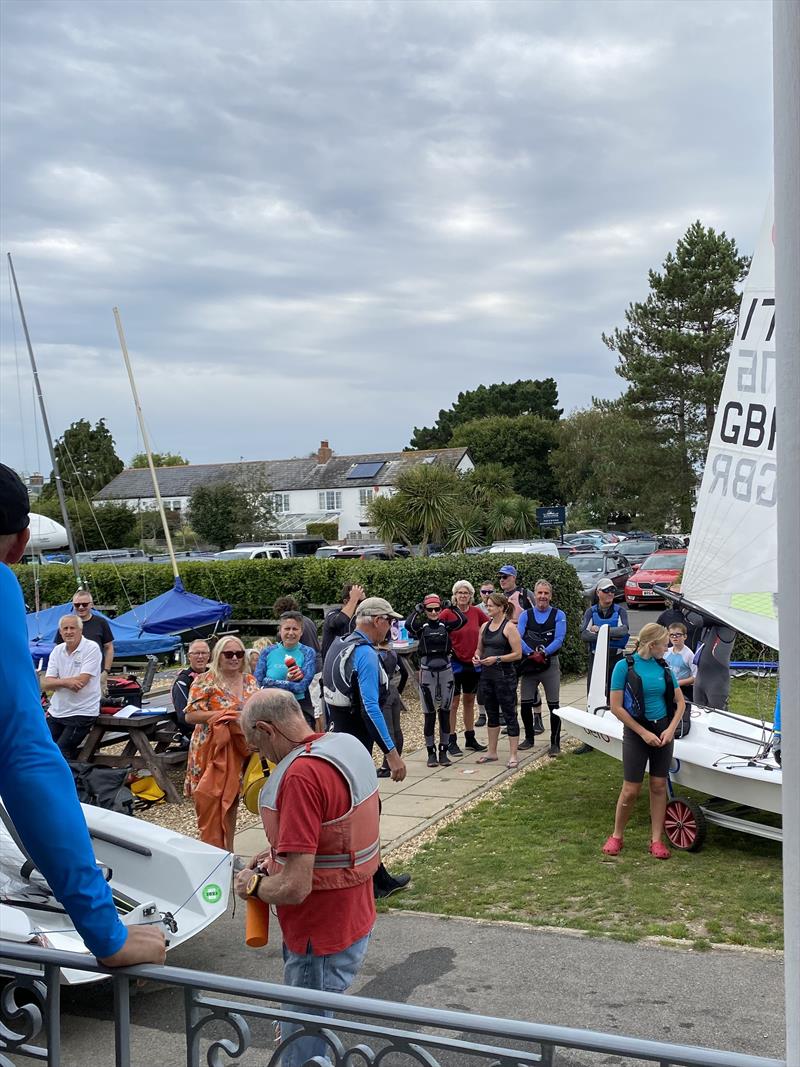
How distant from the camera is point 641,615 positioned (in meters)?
26.6

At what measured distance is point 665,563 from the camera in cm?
2992

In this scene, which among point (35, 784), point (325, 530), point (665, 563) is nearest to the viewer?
point (35, 784)

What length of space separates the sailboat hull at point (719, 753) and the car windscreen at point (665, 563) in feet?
65.9

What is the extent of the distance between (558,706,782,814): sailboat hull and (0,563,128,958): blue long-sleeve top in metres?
5.85

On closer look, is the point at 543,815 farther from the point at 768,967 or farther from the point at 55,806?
the point at 55,806

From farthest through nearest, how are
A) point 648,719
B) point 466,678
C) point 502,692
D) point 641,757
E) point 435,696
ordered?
point 466,678
point 435,696
point 502,692
point 641,757
point 648,719

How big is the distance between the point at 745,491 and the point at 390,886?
3.82 metres

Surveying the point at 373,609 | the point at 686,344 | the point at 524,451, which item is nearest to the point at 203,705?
the point at 373,609

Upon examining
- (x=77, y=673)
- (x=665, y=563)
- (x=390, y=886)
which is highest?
(x=77, y=673)

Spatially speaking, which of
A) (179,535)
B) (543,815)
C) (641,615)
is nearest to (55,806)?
(543,815)

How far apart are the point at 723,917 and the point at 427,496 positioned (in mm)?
25273

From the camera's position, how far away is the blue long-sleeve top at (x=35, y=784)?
189 centimetres

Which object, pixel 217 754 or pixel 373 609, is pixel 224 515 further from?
pixel 373 609

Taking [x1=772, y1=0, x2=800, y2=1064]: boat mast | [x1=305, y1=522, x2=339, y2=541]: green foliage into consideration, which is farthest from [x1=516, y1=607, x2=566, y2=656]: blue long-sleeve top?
[x1=305, y1=522, x2=339, y2=541]: green foliage
